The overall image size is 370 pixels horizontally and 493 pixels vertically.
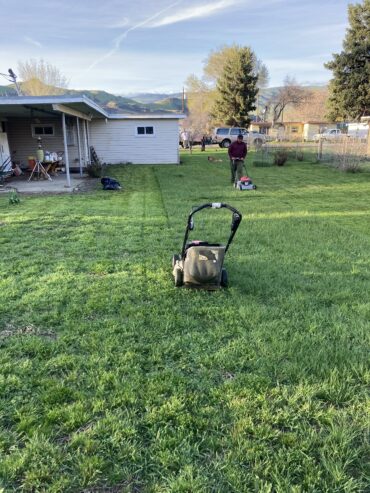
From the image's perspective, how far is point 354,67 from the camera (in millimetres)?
27609

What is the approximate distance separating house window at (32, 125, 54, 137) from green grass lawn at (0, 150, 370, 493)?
12776 mm

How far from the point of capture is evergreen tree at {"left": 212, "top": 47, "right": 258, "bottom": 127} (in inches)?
1539

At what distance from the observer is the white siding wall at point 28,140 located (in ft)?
56.0

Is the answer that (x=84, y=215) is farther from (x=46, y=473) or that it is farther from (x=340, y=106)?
(x=340, y=106)

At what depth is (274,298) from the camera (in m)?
3.88

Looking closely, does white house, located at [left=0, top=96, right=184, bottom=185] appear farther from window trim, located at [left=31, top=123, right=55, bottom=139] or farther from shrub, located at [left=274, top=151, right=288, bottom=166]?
shrub, located at [left=274, top=151, right=288, bottom=166]

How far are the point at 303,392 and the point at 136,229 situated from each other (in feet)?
15.2

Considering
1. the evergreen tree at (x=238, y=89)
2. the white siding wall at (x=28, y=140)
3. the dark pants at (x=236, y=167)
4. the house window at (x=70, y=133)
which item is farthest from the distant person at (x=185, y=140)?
the dark pants at (x=236, y=167)

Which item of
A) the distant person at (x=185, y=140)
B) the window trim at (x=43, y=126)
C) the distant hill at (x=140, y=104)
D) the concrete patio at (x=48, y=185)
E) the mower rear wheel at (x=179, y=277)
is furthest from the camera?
the distant person at (x=185, y=140)

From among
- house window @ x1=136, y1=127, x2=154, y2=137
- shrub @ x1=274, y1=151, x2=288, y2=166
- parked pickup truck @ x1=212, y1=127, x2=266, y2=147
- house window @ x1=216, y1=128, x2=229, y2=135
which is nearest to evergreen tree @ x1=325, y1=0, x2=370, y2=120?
parked pickup truck @ x1=212, y1=127, x2=266, y2=147

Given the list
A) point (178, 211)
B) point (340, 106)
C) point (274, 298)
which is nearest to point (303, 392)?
point (274, 298)

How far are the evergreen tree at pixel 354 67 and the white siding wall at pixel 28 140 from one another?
1956 centimetres

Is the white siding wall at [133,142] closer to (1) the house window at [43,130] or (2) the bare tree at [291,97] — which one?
(1) the house window at [43,130]

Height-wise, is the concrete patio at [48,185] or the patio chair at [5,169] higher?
the patio chair at [5,169]
